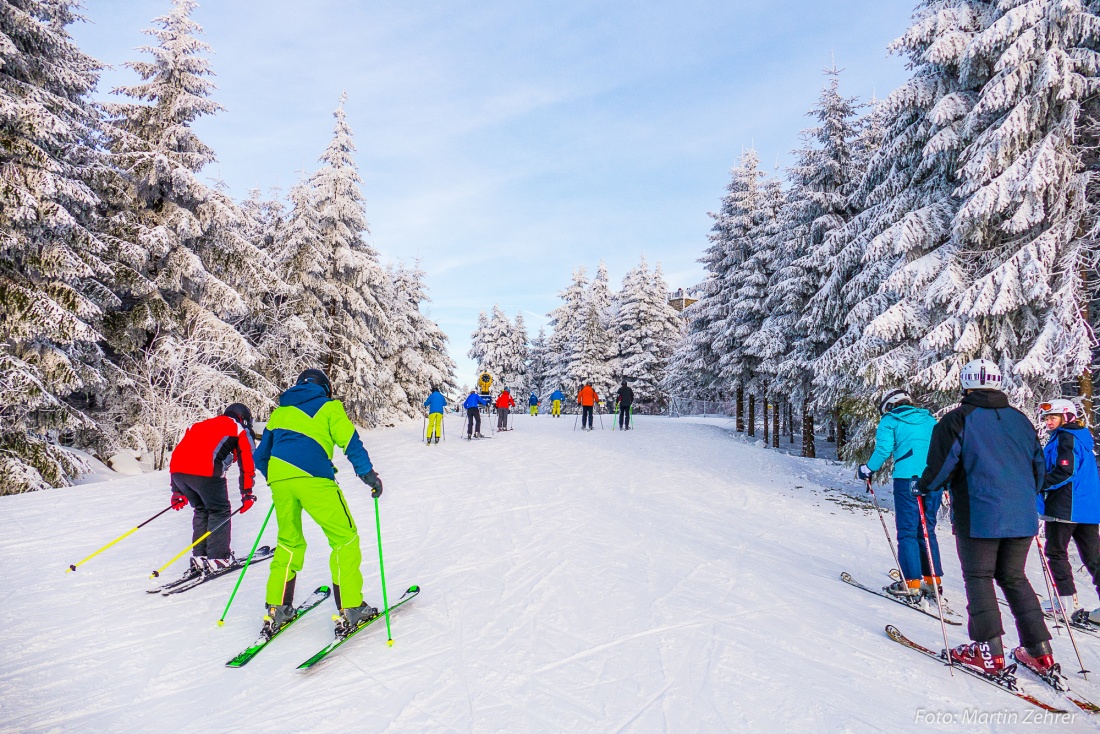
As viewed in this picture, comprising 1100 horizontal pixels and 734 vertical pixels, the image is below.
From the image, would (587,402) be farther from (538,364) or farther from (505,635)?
(538,364)

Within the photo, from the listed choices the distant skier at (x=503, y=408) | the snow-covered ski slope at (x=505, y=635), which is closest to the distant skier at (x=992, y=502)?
the snow-covered ski slope at (x=505, y=635)

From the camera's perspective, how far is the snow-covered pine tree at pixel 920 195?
994 cm

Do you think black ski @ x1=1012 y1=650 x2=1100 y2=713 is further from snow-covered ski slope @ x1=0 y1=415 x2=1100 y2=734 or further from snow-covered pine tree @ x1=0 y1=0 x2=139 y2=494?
snow-covered pine tree @ x1=0 y1=0 x2=139 y2=494

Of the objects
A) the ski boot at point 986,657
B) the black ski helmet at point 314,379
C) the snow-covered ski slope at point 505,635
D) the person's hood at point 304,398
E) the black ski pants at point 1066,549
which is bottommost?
the snow-covered ski slope at point 505,635

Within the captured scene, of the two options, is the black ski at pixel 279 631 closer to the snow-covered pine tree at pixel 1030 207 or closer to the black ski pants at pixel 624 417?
the snow-covered pine tree at pixel 1030 207

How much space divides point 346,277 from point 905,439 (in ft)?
71.2

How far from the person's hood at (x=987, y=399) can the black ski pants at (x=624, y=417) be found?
19.8 m

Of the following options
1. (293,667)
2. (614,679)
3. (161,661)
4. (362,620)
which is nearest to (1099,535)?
(614,679)

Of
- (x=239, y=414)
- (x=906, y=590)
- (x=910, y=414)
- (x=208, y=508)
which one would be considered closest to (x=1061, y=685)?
(x=906, y=590)

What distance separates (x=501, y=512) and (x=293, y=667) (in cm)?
541

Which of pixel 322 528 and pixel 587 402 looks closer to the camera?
pixel 322 528

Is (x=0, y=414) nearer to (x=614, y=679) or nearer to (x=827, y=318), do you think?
(x=614, y=679)

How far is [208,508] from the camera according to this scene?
6.04m

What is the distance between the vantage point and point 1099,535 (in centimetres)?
534
